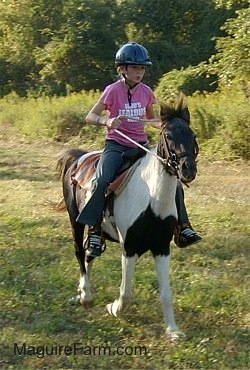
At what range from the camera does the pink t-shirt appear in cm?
492

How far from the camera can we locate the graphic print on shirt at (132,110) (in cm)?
492

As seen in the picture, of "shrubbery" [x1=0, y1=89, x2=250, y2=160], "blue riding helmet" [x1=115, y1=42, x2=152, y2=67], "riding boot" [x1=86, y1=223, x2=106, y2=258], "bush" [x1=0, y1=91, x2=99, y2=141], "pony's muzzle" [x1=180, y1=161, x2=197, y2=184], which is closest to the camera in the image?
"pony's muzzle" [x1=180, y1=161, x2=197, y2=184]

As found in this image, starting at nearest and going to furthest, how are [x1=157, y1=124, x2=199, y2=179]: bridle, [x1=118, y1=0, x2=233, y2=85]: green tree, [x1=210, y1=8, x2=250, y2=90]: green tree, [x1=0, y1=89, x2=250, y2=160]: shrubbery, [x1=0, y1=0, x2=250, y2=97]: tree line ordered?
[x1=157, y1=124, x2=199, y2=179]: bridle → [x1=0, y1=89, x2=250, y2=160]: shrubbery → [x1=210, y1=8, x2=250, y2=90]: green tree → [x1=118, y1=0, x2=233, y2=85]: green tree → [x1=0, y1=0, x2=250, y2=97]: tree line

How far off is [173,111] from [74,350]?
167 cm

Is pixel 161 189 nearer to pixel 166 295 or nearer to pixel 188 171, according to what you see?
pixel 188 171

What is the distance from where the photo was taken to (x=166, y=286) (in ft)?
15.1

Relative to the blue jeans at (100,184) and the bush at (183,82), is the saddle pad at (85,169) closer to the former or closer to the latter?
the blue jeans at (100,184)

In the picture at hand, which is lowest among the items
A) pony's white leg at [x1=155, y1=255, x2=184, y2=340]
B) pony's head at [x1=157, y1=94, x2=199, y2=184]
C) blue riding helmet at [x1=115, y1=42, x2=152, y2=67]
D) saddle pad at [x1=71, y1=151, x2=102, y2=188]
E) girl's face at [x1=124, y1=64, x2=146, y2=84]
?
pony's white leg at [x1=155, y1=255, x2=184, y2=340]

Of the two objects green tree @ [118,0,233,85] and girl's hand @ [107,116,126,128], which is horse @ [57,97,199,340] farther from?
green tree @ [118,0,233,85]

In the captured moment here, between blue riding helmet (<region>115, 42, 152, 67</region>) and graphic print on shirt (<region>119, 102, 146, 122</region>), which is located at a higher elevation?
blue riding helmet (<region>115, 42, 152, 67</region>)

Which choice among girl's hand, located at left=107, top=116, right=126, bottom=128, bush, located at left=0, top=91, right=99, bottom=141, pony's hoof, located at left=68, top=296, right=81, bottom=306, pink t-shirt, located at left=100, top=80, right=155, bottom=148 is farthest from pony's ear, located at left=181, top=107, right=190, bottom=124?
bush, located at left=0, top=91, right=99, bottom=141

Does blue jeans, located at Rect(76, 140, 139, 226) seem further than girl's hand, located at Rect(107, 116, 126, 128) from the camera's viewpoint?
Yes

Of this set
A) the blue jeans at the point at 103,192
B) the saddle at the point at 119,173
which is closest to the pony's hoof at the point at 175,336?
the blue jeans at the point at 103,192

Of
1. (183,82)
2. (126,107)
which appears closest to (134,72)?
(126,107)
